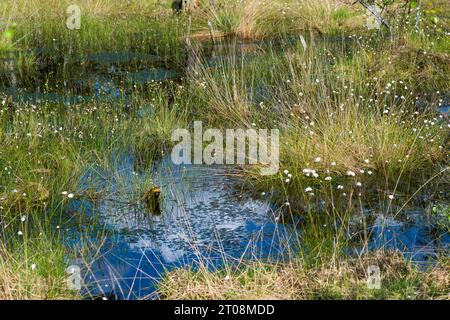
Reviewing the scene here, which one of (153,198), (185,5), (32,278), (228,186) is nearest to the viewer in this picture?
(32,278)

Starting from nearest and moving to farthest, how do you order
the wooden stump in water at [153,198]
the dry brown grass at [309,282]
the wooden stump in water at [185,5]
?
the dry brown grass at [309,282] < the wooden stump in water at [153,198] < the wooden stump in water at [185,5]

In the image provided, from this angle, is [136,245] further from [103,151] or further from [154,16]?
[154,16]

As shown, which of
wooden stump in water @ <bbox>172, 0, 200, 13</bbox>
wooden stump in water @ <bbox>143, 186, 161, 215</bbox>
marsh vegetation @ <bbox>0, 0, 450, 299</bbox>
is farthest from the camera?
wooden stump in water @ <bbox>172, 0, 200, 13</bbox>

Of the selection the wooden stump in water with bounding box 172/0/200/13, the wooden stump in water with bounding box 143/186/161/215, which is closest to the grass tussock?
the wooden stump in water with bounding box 143/186/161/215

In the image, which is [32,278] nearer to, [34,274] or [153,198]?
[34,274]

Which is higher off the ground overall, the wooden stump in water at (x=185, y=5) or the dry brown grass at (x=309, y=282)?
the wooden stump in water at (x=185, y=5)

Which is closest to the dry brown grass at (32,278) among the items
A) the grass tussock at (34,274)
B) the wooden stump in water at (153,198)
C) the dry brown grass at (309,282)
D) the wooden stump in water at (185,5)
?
the grass tussock at (34,274)

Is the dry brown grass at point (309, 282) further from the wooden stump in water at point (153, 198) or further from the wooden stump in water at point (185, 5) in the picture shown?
the wooden stump in water at point (185, 5)

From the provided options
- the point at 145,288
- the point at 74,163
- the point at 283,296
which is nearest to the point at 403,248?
the point at 283,296

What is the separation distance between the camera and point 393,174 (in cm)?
712

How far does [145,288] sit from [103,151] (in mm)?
2807

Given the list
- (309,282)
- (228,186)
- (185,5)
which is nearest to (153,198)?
(228,186)

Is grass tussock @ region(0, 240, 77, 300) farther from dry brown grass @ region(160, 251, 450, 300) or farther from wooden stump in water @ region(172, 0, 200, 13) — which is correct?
wooden stump in water @ region(172, 0, 200, 13)

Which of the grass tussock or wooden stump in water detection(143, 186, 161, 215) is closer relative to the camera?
the grass tussock
